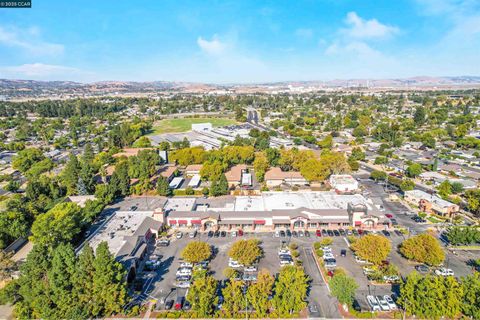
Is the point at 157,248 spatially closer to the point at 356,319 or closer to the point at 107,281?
the point at 107,281

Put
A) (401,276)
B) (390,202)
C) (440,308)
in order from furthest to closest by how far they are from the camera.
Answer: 1. (390,202)
2. (401,276)
3. (440,308)

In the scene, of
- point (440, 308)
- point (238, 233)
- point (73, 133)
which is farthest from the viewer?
point (73, 133)

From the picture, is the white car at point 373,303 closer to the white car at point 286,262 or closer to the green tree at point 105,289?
the white car at point 286,262

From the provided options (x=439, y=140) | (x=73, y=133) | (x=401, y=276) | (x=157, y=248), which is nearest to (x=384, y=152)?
(x=439, y=140)

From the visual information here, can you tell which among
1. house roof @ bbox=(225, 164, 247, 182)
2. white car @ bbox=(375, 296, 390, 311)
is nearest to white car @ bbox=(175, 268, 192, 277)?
white car @ bbox=(375, 296, 390, 311)

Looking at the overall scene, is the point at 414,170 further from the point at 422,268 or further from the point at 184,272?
the point at 184,272
